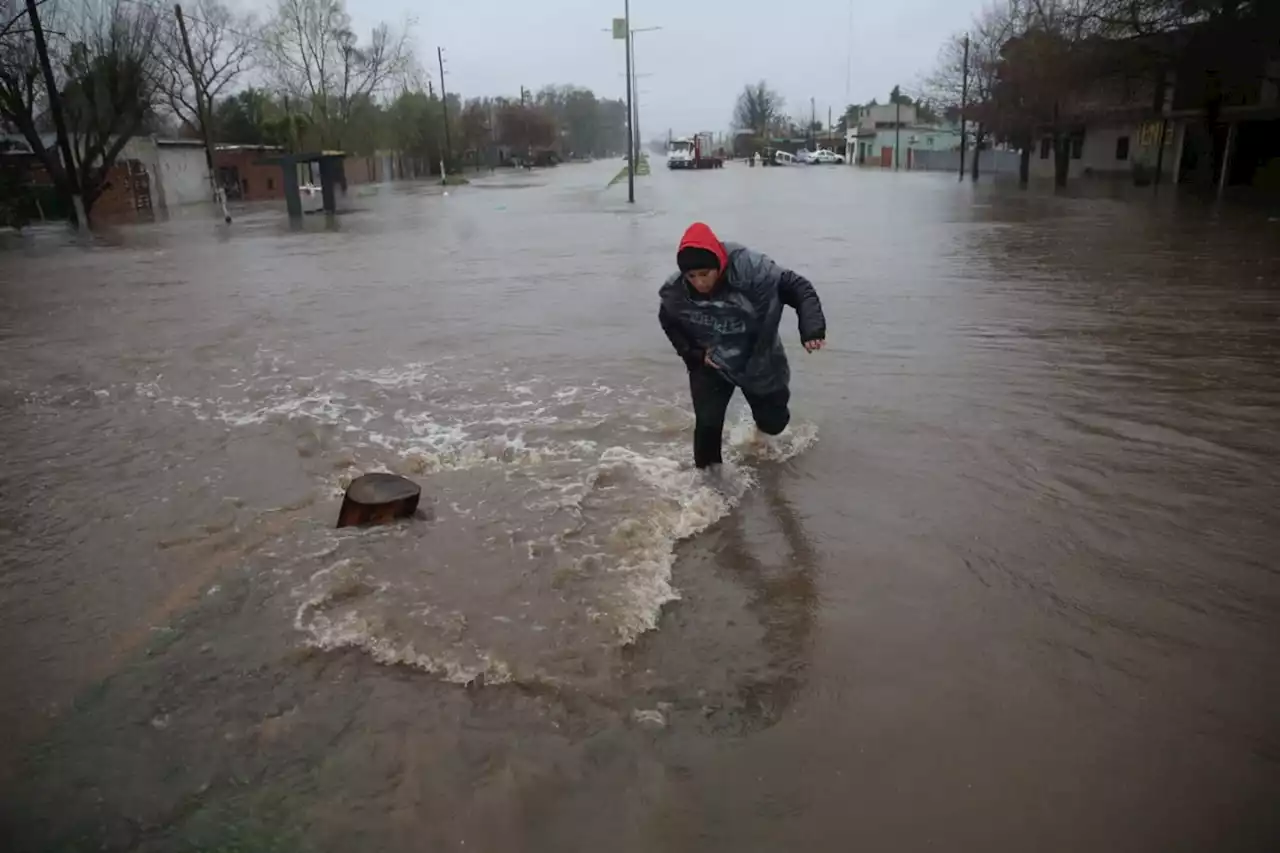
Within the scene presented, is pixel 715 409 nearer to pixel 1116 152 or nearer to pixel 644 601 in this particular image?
pixel 644 601

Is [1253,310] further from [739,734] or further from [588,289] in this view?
[739,734]

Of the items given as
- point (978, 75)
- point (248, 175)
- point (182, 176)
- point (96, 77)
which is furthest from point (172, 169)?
point (978, 75)

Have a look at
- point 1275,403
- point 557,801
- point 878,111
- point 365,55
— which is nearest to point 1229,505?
point 1275,403

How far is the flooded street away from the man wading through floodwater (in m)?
0.56

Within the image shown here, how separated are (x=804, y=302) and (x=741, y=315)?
1.02ft

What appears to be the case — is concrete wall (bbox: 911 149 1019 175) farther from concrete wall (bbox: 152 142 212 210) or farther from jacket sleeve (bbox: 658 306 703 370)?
jacket sleeve (bbox: 658 306 703 370)

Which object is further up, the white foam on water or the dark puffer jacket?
the dark puffer jacket

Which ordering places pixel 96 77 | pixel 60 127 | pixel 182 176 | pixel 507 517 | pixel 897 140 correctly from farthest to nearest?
pixel 897 140 < pixel 182 176 < pixel 96 77 < pixel 60 127 < pixel 507 517

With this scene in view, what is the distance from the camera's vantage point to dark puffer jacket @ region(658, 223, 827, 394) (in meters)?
4.51

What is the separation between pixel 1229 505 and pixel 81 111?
33526 millimetres

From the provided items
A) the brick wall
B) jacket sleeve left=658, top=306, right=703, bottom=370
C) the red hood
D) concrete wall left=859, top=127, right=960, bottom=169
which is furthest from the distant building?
the red hood

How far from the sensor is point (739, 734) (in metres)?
2.93

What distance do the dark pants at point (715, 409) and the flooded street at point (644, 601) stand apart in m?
0.23

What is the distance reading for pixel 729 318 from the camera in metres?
4.60
